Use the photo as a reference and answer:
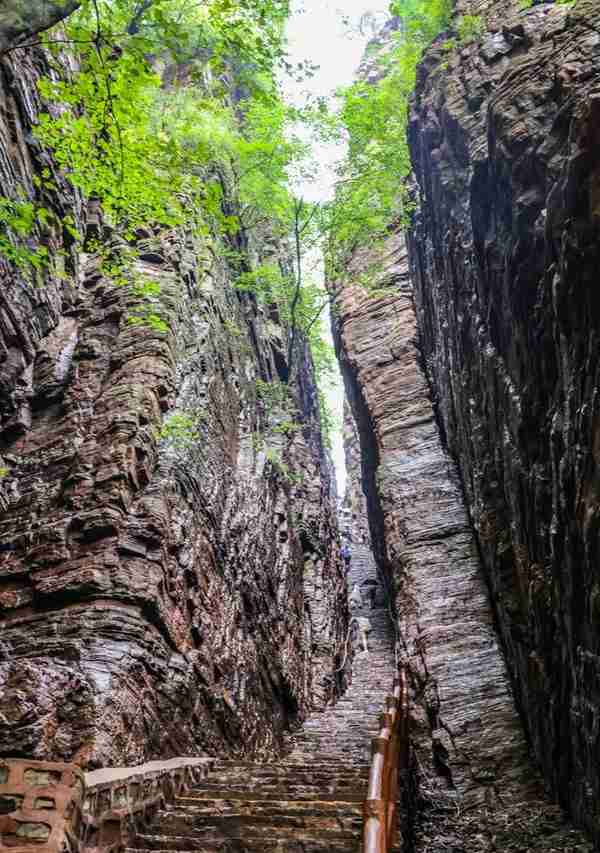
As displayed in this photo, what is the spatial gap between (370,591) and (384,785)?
66.2 ft

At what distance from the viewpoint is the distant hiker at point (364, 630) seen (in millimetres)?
20841

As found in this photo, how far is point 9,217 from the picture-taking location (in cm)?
669

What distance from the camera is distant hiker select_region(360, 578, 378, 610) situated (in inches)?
953

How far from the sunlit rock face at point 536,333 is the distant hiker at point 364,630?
43.2ft

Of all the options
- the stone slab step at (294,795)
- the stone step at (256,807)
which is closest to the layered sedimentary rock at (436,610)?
the stone slab step at (294,795)

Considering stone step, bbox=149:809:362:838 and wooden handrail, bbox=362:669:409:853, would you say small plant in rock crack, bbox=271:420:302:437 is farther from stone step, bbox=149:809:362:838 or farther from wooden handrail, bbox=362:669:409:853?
stone step, bbox=149:809:362:838

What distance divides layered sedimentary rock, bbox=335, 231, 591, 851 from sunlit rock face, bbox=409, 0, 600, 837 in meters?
0.68

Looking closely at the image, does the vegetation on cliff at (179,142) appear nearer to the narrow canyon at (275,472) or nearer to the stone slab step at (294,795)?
the narrow canyon at (275,472)

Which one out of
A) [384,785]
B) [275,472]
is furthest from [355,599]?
[384,785]

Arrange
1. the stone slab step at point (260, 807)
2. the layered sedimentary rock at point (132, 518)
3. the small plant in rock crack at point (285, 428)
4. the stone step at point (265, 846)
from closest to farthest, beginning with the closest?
the stone step at point (265, 846), the stone slab step at point (260, 807), the layered sedimentary rock at point (132, 518), the small plant in rock crack at point (285, 428)

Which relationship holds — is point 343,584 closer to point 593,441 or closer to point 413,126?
point 413,126

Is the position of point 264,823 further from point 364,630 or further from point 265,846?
point 364,630

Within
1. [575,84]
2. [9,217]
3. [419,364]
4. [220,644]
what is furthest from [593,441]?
[419,364]

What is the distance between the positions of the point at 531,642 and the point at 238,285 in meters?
13.6
